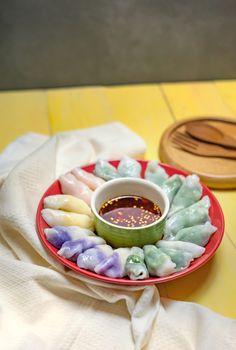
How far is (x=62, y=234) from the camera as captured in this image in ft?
2.21

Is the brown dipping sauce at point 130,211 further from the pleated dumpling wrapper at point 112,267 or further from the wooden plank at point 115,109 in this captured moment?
the wooden plank at point 115,109

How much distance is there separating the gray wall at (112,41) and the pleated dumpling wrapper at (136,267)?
0.73 m

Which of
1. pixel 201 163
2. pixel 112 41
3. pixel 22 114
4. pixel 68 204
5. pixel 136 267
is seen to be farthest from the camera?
pixel 112 41

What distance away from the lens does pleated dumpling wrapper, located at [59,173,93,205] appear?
2.48 feet

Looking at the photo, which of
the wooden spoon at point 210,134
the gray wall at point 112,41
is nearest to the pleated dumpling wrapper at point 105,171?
the wooden spoon at point 210,134

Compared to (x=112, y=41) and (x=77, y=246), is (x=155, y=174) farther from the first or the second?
(x=112, y=41)

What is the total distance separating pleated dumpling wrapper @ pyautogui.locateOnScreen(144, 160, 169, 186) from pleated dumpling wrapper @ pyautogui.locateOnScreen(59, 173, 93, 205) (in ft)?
0.34

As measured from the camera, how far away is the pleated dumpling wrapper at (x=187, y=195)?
747 millimetres

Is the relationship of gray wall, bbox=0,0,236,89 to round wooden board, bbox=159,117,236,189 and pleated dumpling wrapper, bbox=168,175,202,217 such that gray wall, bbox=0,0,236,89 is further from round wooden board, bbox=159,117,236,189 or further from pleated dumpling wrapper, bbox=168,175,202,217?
pleated dumpling wrapper, bbox=168,175,202,217

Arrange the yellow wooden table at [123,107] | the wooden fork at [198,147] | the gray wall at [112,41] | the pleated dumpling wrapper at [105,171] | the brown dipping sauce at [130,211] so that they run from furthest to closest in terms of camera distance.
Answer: the gray wall at [112,41] → the yellow wooden table at [123,107] → the wooden fork at [198,147] → the pleated dumpling wrapper at [105,171] → the brown dipping sauce at [130,211]

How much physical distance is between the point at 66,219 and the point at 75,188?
76 mm

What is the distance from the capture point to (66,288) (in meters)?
0.64

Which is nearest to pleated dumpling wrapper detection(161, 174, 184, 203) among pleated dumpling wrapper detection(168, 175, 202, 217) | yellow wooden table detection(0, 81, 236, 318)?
pleated dumpling wrapper detection(168, 175, 202, 217)

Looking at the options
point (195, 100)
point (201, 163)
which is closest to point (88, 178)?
point (201, 163)
